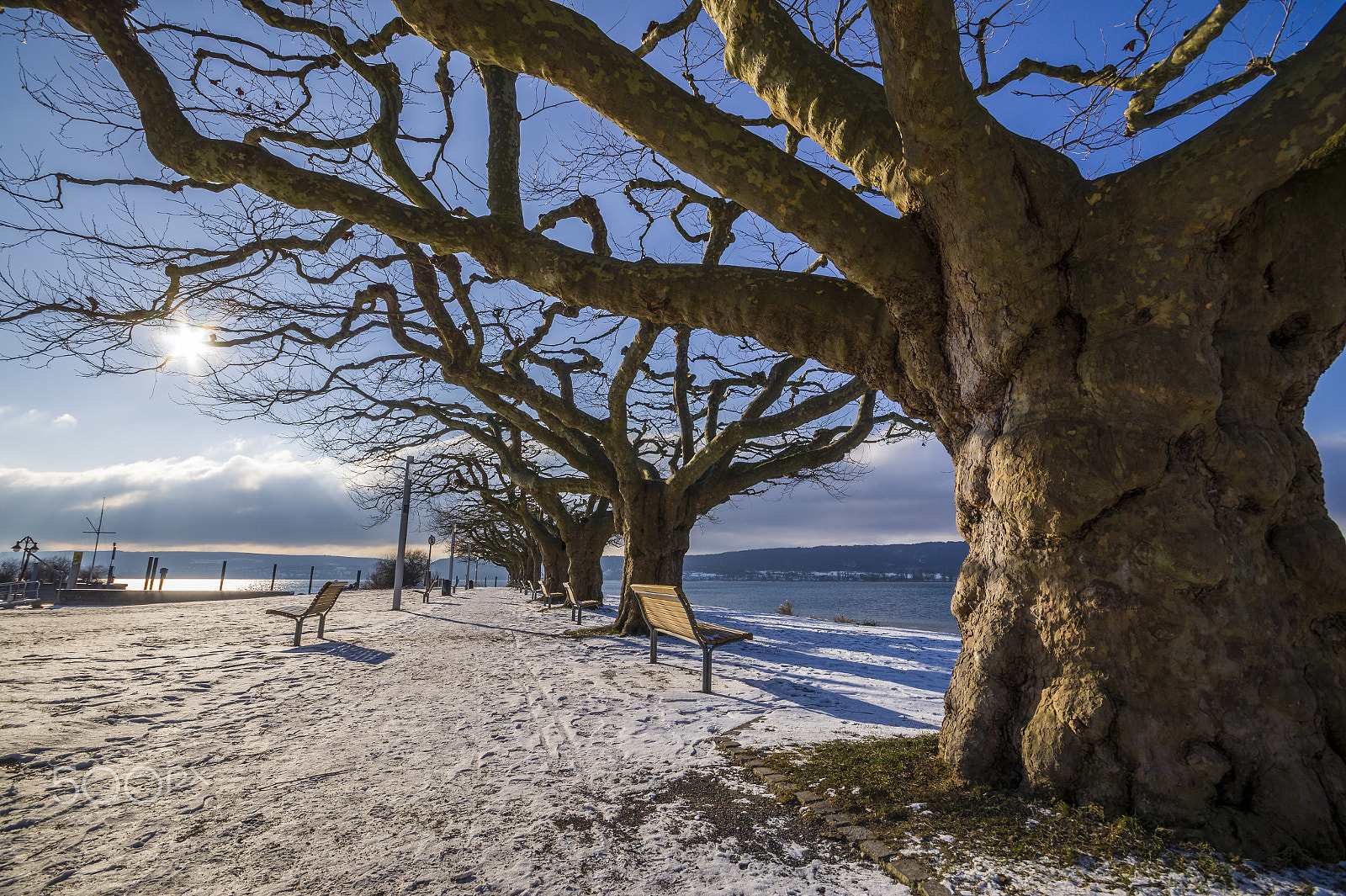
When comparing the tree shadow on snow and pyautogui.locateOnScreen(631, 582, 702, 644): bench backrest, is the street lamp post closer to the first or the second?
the tree shadow on snow

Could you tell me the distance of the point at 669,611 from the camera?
6.37 m

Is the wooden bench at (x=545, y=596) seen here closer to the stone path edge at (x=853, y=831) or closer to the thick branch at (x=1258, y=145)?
the stone path edge at (x=853, y=831)

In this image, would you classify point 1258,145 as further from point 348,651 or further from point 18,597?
point 18,597

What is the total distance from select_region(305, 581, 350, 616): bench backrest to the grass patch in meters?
7.99

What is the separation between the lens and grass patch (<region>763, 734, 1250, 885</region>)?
215 cm

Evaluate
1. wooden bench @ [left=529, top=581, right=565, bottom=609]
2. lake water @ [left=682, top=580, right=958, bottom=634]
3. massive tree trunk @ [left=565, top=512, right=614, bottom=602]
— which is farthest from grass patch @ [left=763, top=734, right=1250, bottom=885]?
wooden bench @ [left=529, top=581, right=565, bottom=609]

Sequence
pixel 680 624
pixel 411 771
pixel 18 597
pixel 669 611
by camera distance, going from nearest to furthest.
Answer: pixel 411 771 < pixel 680 624 < pixel 669 611 < pixel 18 597

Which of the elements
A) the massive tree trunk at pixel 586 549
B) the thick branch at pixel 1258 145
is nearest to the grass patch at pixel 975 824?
the thick branch at pixel 1258 145

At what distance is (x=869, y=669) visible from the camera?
693 centimetres

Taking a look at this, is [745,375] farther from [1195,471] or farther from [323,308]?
[1195,471]

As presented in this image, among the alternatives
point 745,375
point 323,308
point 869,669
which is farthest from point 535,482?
point 869,669

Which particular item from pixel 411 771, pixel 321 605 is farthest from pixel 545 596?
pixel 411 771

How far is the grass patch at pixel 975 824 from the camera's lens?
2152mm

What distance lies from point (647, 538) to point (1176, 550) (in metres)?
7.85
